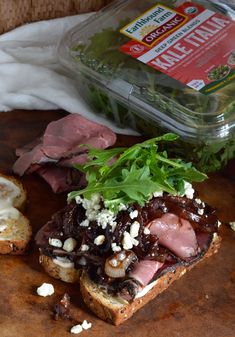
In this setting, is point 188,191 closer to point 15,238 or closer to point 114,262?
point 114,262

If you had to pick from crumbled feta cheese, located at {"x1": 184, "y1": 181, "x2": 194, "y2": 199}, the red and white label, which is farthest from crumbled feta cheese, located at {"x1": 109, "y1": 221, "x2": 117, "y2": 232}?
the red and white label

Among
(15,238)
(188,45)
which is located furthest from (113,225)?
(188,45)

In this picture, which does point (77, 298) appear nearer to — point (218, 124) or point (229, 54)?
point (218, 124)

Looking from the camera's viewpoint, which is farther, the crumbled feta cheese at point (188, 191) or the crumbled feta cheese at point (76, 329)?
the crumbled feta cheese at point (188, 191)

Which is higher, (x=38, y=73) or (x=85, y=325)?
(x=38, y=73)

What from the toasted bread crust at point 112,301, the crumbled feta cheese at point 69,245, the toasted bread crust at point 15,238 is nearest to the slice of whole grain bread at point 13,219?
the toasted bread crust at point 15,238

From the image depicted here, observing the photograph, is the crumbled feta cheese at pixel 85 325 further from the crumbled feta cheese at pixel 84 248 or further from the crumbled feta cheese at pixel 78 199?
the crumbled feta cheese at pixel 78 199
